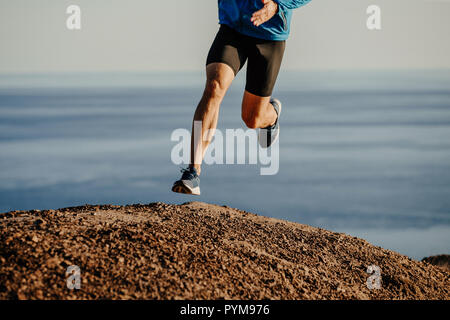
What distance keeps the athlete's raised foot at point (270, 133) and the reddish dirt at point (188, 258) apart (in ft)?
4.38

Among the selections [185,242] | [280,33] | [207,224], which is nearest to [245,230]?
[207,224]

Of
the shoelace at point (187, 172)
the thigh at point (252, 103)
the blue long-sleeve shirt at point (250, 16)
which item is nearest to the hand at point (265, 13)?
the blue long-sleeve shirt at point (250, 16)

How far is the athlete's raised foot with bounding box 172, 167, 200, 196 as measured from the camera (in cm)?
505

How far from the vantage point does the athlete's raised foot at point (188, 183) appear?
5.05 metres

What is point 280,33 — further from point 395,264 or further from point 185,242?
point 395,264

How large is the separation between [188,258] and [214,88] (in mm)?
1611

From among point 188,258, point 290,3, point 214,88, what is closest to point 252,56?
point 290,3

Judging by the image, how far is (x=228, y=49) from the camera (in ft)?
17.3

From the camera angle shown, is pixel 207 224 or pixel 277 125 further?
pixel 277 125

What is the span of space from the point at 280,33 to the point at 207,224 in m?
2.12

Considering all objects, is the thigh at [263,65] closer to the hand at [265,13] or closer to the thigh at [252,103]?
the thigh at [252,103]

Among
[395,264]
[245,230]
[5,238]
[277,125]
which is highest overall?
[277,125]
